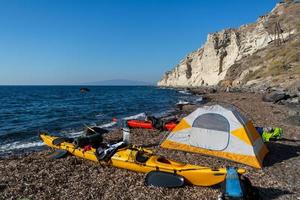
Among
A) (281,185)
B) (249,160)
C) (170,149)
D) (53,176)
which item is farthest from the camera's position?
(170,149)

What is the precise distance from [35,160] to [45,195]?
421 centimetres

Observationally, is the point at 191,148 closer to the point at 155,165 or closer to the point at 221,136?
the point at 221,136

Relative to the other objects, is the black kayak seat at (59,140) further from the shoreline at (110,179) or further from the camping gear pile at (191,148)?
the shoreline at (110,179)

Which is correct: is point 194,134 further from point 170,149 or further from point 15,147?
point 15,147

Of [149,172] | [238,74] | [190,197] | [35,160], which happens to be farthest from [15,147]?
[238,74]

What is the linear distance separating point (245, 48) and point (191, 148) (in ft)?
284

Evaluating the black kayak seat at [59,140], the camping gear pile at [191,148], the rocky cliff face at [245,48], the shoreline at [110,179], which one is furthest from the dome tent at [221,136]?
the rocky cliff face at [245,48]

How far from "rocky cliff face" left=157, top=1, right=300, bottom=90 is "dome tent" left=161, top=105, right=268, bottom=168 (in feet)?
166

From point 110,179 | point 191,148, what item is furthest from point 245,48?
point 110,179

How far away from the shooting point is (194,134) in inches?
471

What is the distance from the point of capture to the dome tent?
10.8 metres

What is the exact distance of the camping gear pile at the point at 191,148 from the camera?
849cm

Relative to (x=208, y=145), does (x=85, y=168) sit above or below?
below

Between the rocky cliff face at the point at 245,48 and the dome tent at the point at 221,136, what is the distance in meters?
50.6
